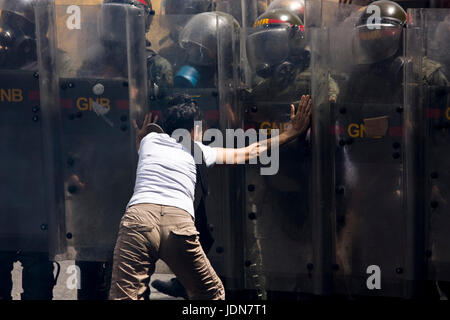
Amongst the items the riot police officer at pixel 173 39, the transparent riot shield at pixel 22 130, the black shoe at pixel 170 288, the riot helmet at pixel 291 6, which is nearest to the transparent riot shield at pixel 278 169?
the riot helmet at pixel 291 6

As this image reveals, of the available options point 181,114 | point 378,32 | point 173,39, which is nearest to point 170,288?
point 181,114

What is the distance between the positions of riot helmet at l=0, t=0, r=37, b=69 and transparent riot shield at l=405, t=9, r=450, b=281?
204 centimetres

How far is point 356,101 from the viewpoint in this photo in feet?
11.4

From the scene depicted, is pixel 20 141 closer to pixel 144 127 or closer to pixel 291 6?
pixel 144 127

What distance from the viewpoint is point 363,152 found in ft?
11.4

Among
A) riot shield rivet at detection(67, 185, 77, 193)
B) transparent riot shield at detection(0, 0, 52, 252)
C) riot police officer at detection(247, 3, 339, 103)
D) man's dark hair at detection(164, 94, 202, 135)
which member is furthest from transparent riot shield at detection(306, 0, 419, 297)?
transparent riot shield at detection(0, 0, 52, 252)

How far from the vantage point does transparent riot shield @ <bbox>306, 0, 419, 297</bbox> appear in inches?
136

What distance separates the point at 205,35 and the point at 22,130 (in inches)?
45.7

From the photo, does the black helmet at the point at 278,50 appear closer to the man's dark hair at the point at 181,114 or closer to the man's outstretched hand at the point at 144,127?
the man's dark hair at the point at 181,114

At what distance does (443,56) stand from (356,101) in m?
0.48

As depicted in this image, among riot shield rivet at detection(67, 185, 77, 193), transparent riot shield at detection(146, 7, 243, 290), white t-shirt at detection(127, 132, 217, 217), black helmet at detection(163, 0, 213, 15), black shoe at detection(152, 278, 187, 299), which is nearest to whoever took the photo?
white t-shirt at detection(127, 132, 217, 217)

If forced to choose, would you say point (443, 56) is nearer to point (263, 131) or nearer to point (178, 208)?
point (263, 131)

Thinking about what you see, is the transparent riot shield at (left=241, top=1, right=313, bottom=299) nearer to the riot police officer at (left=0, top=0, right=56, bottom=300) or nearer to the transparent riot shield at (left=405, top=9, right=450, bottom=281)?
the transparent riot shield at (left=405, top=9, right=450, bottom=281)
